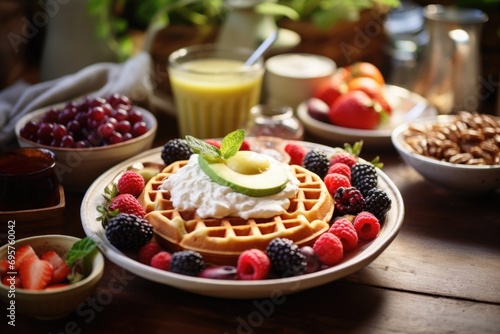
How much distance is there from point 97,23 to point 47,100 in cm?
45

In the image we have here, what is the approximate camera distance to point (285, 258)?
1.23 m

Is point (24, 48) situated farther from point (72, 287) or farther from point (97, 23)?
point (72, 287)

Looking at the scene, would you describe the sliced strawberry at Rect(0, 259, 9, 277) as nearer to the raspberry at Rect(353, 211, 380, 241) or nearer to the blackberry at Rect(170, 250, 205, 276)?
the blackberry at Rect(170, 250, 205, 276)

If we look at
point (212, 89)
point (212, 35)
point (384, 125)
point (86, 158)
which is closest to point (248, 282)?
point (86, 158)

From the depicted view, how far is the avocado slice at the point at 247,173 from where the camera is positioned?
1.39 meters

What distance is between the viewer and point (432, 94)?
242 cm

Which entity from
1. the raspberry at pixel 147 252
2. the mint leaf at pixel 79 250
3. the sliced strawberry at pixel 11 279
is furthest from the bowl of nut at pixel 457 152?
the sliced strawberry at pixel 11 279

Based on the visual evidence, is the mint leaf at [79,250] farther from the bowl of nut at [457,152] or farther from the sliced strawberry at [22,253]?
the bowl of nut at [457,152]

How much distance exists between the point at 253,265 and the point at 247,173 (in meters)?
0.28

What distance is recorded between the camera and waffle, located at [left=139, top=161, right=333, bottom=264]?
51.1 inches

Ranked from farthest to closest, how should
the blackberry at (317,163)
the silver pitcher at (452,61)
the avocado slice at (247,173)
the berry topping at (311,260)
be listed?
the silver pitcher at (452,61) < the blackberry at (317,163) < the avocado slice at (247,173) < the berry topping at (311,260)

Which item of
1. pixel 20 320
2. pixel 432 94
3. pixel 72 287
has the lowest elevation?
pixel 432 94

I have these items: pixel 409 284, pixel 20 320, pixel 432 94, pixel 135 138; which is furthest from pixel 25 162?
pixel 432 94

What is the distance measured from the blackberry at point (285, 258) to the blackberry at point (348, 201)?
0.79 ft
